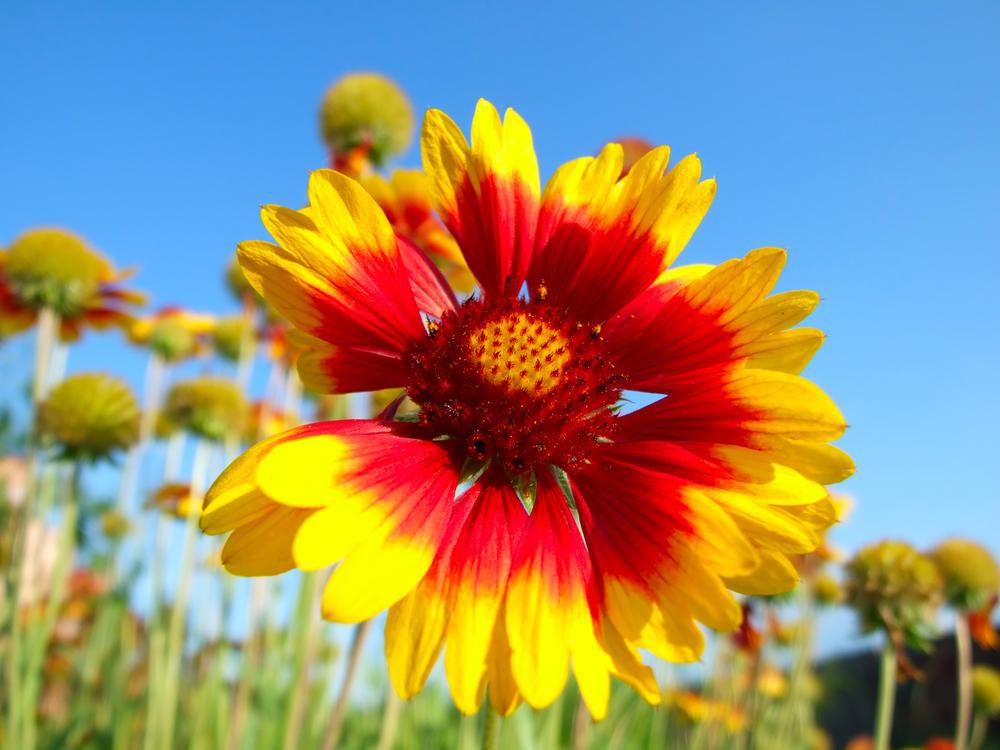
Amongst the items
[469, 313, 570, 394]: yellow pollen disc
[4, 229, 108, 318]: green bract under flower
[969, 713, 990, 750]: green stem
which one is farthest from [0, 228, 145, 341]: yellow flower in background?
[969, 713, 990, 750]: green stem

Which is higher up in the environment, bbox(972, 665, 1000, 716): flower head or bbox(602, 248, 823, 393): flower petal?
bbox(602, 248, 823, 393): flower petal

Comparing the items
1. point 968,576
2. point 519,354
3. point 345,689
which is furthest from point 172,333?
point 968,576

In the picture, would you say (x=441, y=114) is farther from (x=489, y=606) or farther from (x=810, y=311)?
(x=489, y=606)

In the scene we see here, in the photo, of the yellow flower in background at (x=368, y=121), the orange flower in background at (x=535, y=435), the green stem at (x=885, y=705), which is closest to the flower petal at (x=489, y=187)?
the orange flower in background at (x=535, y=435)

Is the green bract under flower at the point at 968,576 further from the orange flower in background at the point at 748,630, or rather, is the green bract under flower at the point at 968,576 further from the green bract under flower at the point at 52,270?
the green bract under flower at the point at 52,270

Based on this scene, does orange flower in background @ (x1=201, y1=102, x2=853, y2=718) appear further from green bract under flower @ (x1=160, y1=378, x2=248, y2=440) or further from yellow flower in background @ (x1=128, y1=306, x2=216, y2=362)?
yellow flower in background @ (x1=128, y1=306, x2=216, y2=362)

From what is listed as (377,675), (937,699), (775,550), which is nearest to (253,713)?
(377,675)
